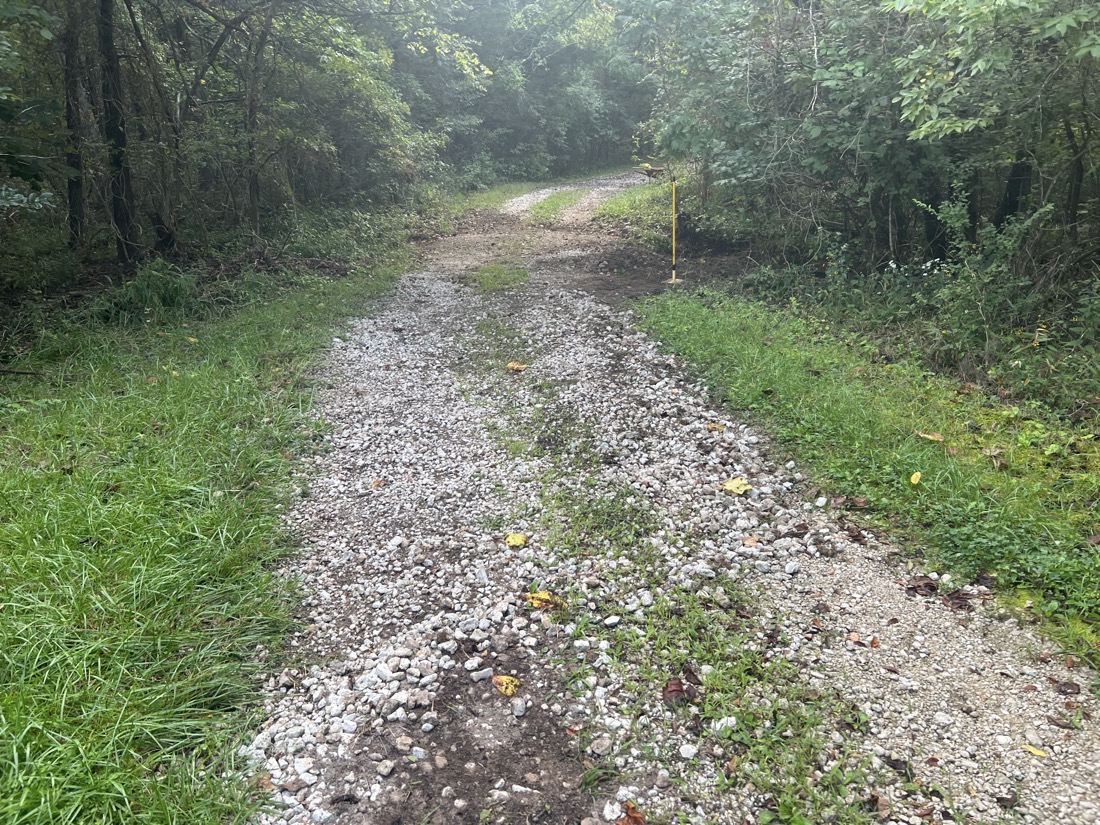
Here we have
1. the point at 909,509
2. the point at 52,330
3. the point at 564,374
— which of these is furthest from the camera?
the point at 52,330

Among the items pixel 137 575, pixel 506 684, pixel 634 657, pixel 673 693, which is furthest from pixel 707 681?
pixel 137 575

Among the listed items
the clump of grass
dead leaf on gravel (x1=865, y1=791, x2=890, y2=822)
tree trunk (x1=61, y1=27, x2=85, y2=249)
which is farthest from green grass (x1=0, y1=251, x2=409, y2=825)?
the clump of grass

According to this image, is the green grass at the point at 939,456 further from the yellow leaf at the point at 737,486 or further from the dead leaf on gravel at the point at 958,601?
the yellow leaf at the point at 737,486

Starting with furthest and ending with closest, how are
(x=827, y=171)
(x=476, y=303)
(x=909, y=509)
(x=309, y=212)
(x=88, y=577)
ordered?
1. (x=309, y=212)
2. (x=476, y=303)
3. (x=827, y=171)
4. (x=909, y=509)
5. (x=88, y=577)

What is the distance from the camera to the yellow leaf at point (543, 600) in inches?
157

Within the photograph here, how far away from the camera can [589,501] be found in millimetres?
5059

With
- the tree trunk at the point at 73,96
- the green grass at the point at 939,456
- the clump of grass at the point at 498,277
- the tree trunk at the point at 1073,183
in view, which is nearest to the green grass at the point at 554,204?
the clump of grass at the point at 498,277

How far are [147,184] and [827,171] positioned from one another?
444 inches

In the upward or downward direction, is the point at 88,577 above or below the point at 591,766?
above

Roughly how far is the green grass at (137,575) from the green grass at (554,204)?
40.1ft

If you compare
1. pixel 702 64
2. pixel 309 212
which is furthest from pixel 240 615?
pixel 309 212

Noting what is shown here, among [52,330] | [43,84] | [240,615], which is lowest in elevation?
[240,615]

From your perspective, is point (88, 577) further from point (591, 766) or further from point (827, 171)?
point (827, 171)

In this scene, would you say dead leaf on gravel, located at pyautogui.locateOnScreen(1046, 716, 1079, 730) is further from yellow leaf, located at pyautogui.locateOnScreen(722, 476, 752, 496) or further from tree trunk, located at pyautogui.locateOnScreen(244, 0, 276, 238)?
tree trunk, located at pyautogui.locateOnScreen(244, 0, 276, 238)
